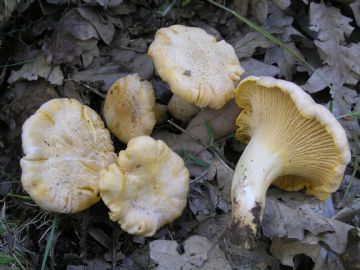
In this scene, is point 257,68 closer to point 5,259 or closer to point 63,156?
point 63,156

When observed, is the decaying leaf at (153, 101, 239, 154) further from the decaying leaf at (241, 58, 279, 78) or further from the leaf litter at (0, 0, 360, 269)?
the decaying leaf at (241, 58, 279, 78)

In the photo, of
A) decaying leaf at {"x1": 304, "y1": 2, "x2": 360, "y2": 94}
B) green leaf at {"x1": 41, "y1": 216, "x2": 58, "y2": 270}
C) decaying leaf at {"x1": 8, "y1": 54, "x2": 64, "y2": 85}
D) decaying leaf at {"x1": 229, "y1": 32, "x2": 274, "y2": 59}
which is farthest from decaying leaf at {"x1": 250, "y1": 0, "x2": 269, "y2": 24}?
green leaf at {"x1": 41, "y1": 216, "x2": 58, "y2": 270}

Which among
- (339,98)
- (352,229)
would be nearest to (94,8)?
→ (339,98)

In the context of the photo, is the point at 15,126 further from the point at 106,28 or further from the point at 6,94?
the point at 106,28

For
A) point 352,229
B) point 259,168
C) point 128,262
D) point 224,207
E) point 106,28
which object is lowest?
point 128,262

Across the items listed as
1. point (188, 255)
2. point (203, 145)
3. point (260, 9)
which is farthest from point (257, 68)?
point (188, 255)

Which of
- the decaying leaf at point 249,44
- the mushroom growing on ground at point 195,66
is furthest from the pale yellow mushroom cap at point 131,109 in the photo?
the decaying leaf at point 249,44

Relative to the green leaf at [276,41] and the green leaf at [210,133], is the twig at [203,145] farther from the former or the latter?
the green leaf at [276,41]
